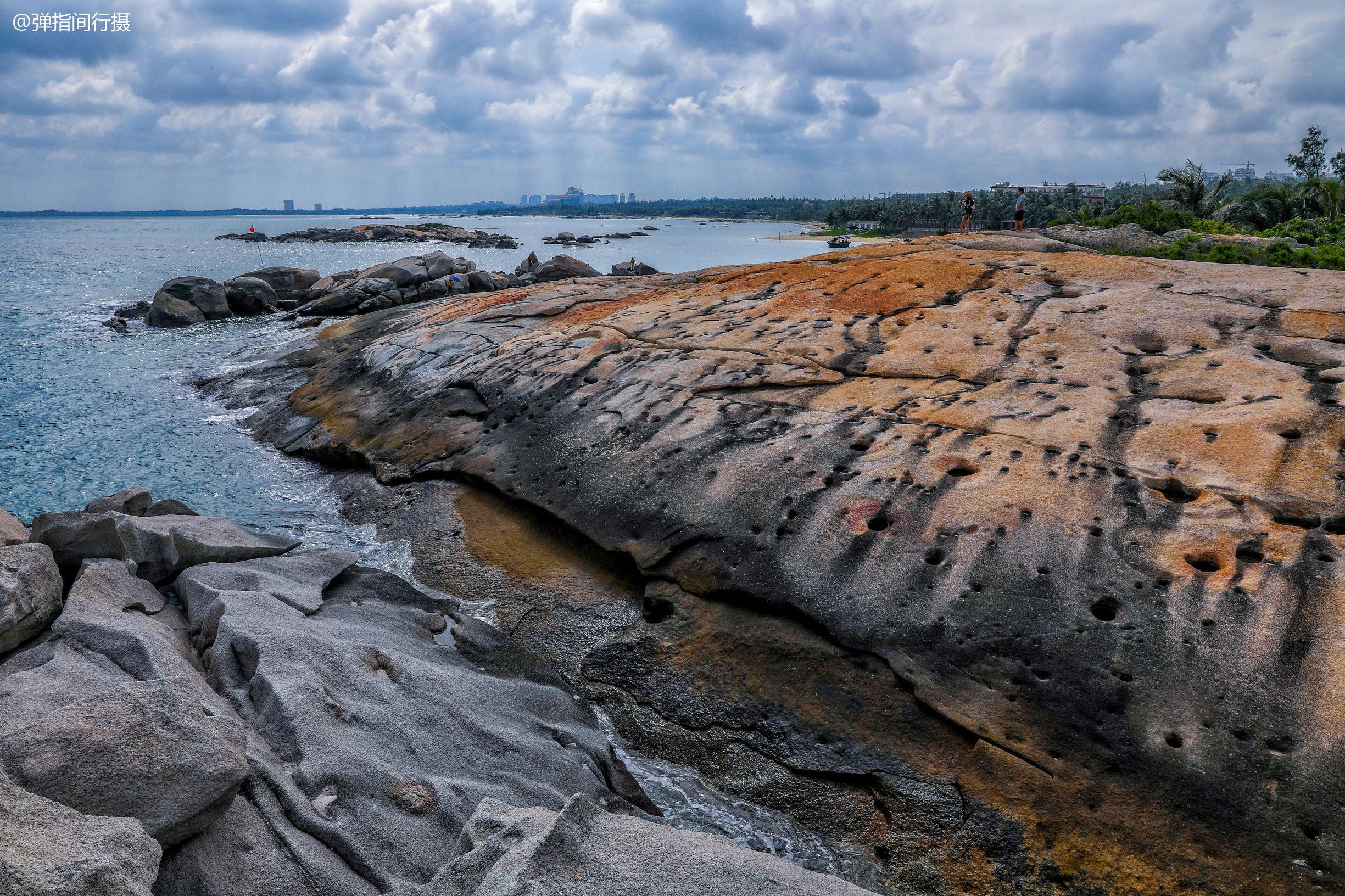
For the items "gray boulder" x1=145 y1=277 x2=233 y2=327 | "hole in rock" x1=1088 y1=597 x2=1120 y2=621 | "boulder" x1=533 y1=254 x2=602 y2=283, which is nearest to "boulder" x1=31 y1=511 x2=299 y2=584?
"hole in rock" x1=1088 y1=597 x2=1120 y2=621

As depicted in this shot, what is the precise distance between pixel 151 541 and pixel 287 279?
3590 cm

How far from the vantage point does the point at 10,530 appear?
7.63 m

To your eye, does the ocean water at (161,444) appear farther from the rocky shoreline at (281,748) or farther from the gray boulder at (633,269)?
the gray boulder at (633,269)

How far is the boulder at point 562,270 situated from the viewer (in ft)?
112

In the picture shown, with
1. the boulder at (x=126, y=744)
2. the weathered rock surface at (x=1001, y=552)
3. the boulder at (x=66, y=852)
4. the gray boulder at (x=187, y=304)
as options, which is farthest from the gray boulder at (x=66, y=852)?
the gray boulder at (x=187, y=304)

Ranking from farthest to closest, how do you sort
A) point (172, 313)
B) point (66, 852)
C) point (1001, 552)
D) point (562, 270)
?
point (562, 270) < point (172, 313) < point (1001, 552) < point (66, 852)

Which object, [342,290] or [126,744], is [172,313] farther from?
[126,744]

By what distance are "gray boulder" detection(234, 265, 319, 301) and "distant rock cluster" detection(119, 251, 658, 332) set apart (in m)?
0.14

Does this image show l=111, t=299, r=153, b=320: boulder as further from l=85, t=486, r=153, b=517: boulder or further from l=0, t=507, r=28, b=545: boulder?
l=0, t=507, r=28, b=545: boulder

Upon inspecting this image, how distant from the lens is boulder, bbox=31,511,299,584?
286 inches

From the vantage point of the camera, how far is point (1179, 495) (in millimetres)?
6906

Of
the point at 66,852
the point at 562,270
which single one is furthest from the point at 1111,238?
the point at 66,852

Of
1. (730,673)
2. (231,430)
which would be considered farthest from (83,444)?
(730,673)

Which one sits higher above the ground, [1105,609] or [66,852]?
[66,852]
